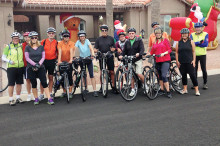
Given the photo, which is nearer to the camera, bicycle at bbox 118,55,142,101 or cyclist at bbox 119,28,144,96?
bicycle at bbox 118,55,142,101

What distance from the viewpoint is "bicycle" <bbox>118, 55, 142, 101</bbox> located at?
6.11 m

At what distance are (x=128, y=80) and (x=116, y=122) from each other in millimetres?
1686

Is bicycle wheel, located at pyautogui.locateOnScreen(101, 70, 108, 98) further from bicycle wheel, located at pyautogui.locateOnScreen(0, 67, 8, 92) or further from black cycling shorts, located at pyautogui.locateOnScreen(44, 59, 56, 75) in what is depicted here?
bicycle wheel, located at pyautogui.locateOnScreen(0, 67, 8, 92)

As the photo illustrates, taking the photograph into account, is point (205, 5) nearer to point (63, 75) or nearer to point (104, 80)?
point (104, 80)

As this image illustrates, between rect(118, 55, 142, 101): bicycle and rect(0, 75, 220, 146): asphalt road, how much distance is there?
0.23m

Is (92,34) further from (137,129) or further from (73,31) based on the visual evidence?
(137,129)

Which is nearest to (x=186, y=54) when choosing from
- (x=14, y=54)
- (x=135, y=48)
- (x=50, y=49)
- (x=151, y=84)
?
(x=151, y=84)

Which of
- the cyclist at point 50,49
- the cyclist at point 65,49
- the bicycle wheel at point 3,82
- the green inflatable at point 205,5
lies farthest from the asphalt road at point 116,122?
the green inflatable at point 205,5

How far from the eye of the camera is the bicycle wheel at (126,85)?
20.0ft

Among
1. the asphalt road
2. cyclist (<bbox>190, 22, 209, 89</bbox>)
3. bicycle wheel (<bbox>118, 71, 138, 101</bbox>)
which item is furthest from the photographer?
cyclist (<bbox>190, 22, 209, 89</bbox>)

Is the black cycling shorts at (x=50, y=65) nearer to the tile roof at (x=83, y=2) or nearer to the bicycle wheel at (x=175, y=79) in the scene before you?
the bicycle wheel at (x=175, y=79)

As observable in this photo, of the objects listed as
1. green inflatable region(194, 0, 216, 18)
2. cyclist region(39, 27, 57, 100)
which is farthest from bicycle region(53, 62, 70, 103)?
green inflatable region(194, 0, 216, 18)

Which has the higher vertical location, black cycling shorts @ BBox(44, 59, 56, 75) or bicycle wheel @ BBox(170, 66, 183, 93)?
black cycling shorts @ BBox(44, 59, 56, 75)

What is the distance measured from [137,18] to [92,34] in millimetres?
7378
